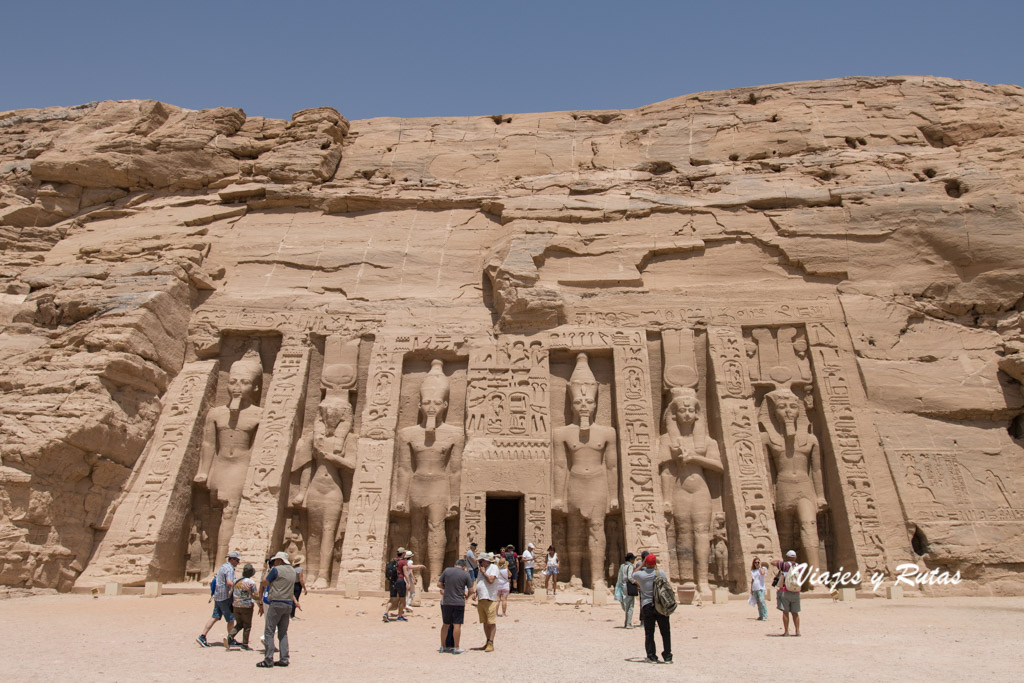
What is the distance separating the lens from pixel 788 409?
13016 mm

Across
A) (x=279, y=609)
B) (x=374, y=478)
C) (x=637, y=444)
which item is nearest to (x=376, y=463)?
(x=374, y=478)

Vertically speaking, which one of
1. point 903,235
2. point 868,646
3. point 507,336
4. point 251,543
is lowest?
point 868,646

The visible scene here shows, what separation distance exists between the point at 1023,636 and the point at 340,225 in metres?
13.1

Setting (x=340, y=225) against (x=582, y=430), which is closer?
(x=582, y=430)

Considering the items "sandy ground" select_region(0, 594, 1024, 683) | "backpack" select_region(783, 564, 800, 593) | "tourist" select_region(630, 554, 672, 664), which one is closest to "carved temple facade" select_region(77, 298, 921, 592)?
"sandy ground" select_region(0, 594, 1024, 683)

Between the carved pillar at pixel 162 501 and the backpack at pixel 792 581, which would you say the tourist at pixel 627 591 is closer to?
the backpack at pixel 792 581

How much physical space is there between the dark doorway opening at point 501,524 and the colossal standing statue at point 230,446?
460 centimetres

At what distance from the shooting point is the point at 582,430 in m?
13.0

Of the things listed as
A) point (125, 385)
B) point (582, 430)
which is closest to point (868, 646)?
point (582, 430)

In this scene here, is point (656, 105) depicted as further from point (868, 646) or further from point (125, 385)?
point (868, 646)

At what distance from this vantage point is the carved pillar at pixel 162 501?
11.6m

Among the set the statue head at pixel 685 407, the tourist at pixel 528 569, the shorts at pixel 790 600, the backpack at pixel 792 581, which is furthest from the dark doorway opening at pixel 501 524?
the shorts at pixel 790 600

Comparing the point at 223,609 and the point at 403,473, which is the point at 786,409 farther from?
the point at 223,609

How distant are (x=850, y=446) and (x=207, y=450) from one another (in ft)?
33.6
